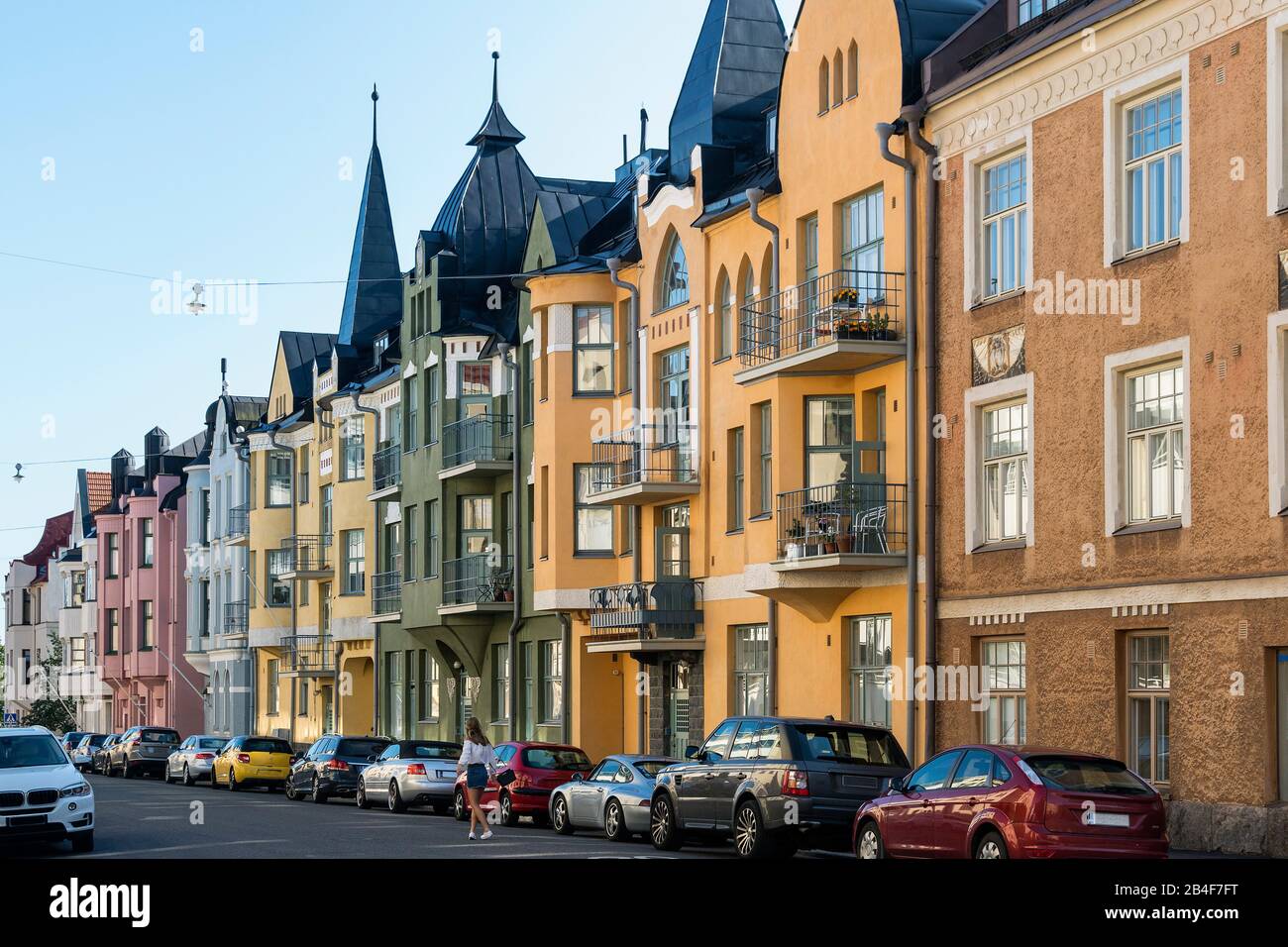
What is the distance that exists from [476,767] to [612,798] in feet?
6.47

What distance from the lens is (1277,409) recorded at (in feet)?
68.8

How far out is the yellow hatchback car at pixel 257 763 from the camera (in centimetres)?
4531

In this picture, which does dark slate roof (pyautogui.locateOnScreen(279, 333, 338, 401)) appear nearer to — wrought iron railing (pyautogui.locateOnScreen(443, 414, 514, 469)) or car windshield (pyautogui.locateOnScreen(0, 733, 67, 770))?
wrought iron railing (pyautogui.locateOnScreen(443, 414, 514, 469))

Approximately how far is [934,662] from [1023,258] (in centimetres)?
567

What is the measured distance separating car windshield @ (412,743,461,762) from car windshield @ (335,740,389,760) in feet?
14.4

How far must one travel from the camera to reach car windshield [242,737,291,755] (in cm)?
4562

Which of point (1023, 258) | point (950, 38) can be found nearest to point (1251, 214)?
point (1023, 258)

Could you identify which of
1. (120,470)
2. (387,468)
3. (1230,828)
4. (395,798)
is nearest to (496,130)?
(387,468)

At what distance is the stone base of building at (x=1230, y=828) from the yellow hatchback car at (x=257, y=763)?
2680 cm

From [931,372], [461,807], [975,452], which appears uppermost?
[931,372]

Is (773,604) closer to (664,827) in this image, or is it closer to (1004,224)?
(1004,224)

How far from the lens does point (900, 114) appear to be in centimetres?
2784

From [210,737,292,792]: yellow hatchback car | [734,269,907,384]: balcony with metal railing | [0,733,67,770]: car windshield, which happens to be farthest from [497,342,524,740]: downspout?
[0,733,67,770]: car windshield
